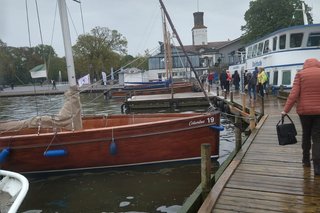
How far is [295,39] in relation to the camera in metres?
20.8

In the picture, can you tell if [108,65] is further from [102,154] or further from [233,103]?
[102,154]

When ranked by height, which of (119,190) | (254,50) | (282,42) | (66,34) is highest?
(282,42)

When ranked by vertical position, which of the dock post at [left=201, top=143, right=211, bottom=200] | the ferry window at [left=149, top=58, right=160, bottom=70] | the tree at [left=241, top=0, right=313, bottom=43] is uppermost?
the tree at [left=241, top=0, right=313, bottom=43]

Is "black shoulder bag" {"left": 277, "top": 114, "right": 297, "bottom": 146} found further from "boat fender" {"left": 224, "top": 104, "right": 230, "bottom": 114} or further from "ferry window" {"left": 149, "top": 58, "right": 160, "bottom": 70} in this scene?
"ferry window" {"left": 149, "top": 58, "right": 160, "bottom": 70}

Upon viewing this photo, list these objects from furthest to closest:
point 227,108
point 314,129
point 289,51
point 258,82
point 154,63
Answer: point 154,63 < point 289,51 < point 227,108 < point 258,82 < point 314,129

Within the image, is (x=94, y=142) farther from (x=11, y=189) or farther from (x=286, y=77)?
(x=286, y=77)

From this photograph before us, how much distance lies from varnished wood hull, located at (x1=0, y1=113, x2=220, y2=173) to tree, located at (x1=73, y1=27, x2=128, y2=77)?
203ft

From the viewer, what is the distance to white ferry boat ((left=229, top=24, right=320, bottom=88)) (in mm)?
20297

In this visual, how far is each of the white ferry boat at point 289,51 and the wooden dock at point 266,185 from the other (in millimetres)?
13687

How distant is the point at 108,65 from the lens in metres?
73.5

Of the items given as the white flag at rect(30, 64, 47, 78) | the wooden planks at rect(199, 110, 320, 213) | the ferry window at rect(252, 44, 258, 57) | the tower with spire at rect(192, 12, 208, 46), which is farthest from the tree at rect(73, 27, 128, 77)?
the wooden planks at rect(199, 110, 320, 213)

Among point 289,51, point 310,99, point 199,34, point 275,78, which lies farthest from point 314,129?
point 199,34

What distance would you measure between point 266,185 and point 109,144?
16.4 feet

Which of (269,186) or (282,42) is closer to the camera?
(269,186)
